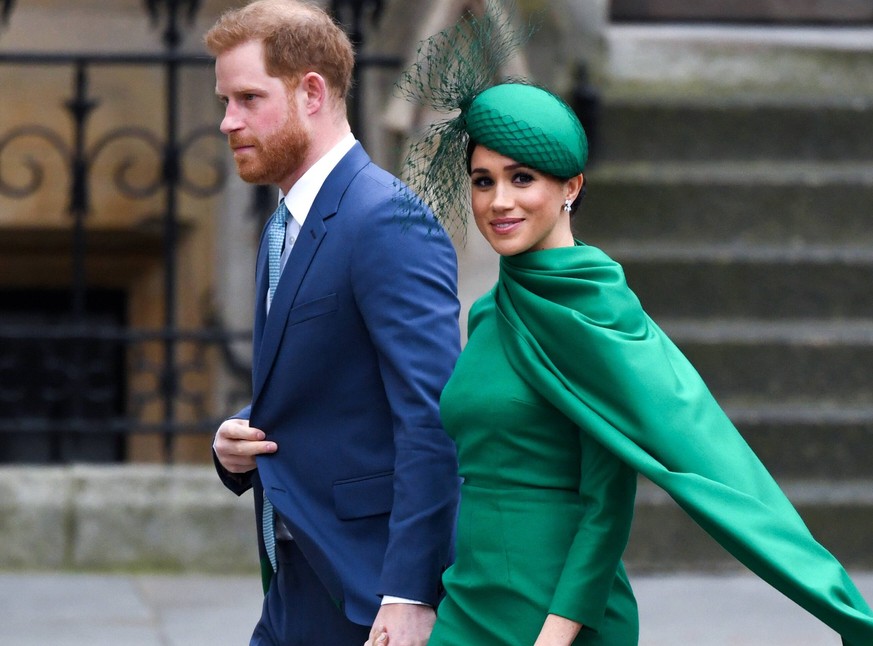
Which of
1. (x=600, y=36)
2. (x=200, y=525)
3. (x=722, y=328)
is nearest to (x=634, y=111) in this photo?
(x=600, y=36)

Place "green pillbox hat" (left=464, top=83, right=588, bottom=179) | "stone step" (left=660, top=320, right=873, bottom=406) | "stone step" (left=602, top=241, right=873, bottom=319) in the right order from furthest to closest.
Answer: "stone step" (left=602, top=241, right=873, bottom=319) → "stone step" (left=660, top=320, right=873, bottom=406) → "green pillbox hat" (left=464, top=83, right=588, bottom=179)

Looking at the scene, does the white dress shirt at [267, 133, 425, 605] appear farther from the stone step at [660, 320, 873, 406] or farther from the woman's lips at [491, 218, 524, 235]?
the stone step at [660, 320, 873, 406]

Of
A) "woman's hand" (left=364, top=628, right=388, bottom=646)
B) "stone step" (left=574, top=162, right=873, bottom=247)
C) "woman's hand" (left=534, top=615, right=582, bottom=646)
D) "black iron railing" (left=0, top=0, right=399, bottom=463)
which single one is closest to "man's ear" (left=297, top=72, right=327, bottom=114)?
"woman's hand" (left=364, top=628, right=388, bottom=646)

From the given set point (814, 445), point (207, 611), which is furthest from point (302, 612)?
point (814, 445)

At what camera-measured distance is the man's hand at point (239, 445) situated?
3.32m

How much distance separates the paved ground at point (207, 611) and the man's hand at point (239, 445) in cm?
245

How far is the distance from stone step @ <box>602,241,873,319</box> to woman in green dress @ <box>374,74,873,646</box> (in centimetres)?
435

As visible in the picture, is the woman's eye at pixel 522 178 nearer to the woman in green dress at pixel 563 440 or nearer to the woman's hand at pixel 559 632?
the woman in green dress at pixel 563 440

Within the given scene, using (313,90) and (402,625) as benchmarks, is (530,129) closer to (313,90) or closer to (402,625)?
(313,90)

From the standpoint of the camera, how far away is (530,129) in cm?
291

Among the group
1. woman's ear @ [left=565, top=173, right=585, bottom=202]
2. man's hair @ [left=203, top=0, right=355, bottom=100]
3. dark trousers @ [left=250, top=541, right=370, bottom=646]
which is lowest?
dark trousers @ [left=250, top=541, right=370, bottom=646]

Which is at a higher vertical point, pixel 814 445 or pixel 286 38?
pixel 286 38

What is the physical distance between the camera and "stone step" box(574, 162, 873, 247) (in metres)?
7.55

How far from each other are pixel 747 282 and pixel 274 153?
4.40m
